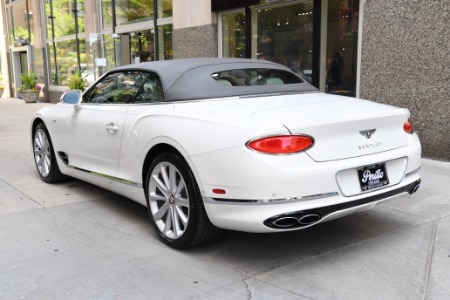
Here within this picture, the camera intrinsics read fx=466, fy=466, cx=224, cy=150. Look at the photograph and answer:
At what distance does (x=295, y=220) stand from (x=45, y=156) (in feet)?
12.9

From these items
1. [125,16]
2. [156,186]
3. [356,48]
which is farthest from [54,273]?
[125,16]

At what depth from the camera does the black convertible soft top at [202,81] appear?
396cm

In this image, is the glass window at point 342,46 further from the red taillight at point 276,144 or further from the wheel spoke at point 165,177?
the red taillight at point 276,144

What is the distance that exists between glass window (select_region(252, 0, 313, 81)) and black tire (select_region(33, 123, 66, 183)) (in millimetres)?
5205

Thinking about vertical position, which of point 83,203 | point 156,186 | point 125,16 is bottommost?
point 83,203

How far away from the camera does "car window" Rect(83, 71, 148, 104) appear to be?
4459 mm

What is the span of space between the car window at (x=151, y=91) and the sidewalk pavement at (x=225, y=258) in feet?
3.81

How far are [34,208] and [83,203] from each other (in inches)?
19.4

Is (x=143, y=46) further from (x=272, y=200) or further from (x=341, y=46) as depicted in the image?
(x=272, y=200)

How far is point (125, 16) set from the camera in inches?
616

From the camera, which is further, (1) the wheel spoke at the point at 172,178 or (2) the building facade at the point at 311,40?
(2) the building facade at the point at 311,40

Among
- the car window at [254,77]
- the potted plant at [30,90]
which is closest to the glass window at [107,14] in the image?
the potted plant at [30,90]

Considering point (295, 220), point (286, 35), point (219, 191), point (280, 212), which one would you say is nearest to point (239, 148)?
point (219, 191)

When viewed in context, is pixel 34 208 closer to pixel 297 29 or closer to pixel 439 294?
pixel 439 294
